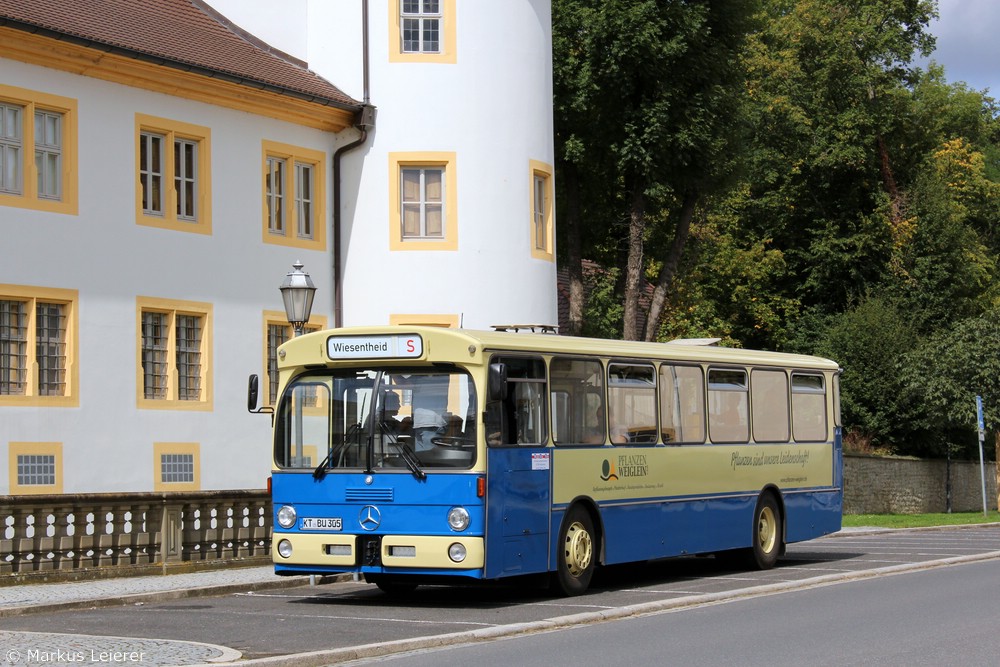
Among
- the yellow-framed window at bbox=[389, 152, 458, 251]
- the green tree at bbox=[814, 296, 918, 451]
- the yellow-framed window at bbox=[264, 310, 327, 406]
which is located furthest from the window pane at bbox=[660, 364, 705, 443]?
the green tree at bbox=[814, 296, 918, 451]

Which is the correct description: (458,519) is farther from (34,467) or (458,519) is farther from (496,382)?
(34,467)

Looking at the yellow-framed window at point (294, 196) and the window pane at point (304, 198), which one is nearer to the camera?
the yellow-framed window at point (294, 196)

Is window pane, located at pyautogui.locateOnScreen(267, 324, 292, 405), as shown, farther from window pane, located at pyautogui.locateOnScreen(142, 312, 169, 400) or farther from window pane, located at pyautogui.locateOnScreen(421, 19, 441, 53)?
window pane, located at pyautogui.locateOnScreen(421, 19, 441, 53)

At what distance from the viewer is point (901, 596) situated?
1680 centimetres

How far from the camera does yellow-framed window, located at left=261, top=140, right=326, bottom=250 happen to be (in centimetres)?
2956

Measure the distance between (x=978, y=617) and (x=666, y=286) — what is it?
2837 centimetres

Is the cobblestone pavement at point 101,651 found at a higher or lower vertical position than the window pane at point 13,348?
lower

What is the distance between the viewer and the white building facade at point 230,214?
2455 centimetres

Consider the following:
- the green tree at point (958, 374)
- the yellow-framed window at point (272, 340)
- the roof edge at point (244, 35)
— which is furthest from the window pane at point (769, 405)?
the green tree at point (958, 374)

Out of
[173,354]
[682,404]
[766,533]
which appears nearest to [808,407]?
[766,533]

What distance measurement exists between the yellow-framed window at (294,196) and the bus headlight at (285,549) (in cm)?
1331

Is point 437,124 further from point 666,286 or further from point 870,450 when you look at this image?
point 870,450

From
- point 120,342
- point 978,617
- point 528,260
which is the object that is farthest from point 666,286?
point 978,617

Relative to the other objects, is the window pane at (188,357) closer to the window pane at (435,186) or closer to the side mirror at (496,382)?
the window pane at (435,186)
